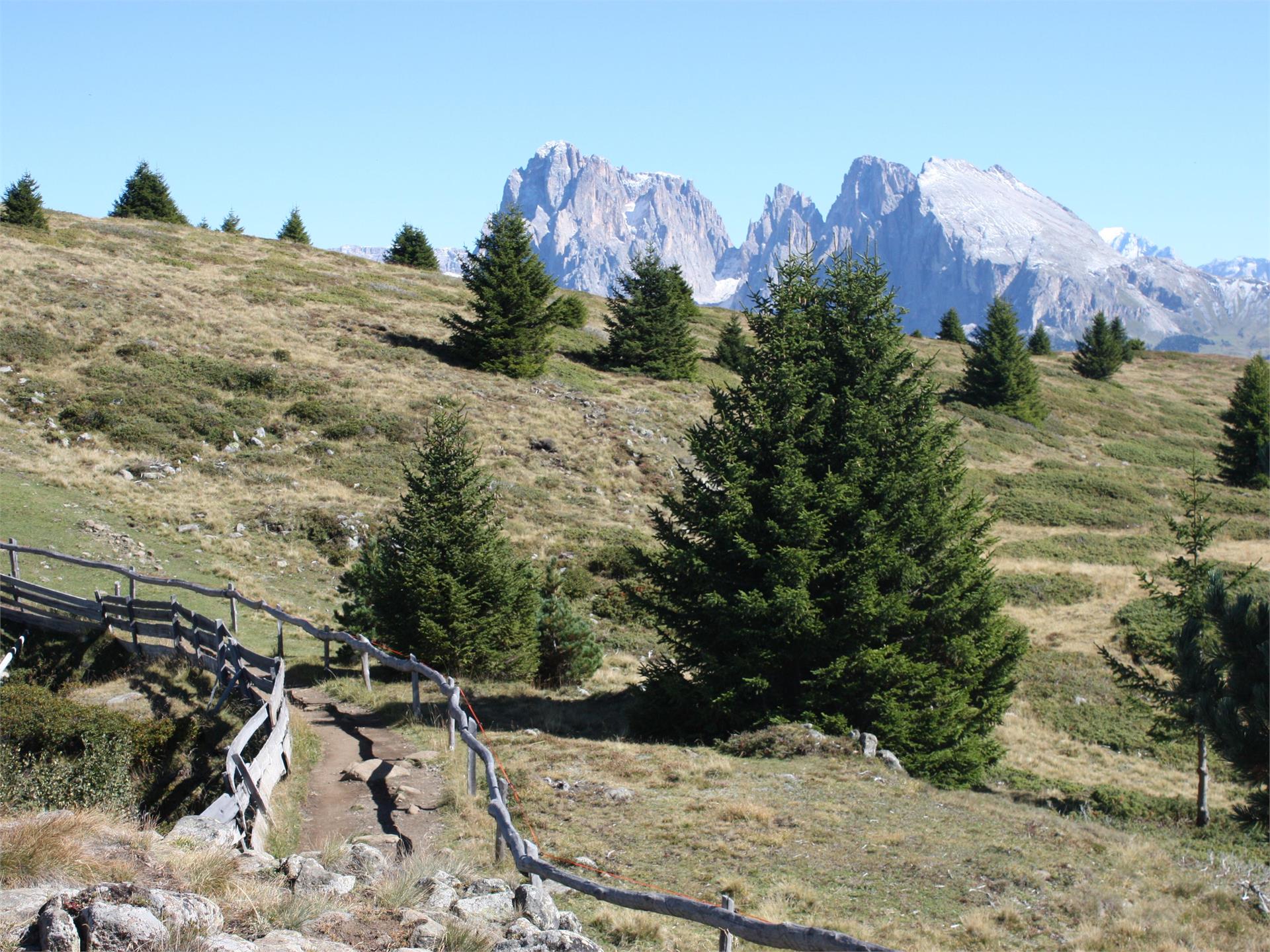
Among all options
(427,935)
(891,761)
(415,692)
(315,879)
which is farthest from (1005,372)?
(427,935)

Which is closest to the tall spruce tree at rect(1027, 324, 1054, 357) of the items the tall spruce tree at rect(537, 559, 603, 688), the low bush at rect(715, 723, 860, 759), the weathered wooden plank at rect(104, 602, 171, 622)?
the tall spruce tree at rect(537, 559, 603, 688)

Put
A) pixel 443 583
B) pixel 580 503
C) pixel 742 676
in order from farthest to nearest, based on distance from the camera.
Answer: pixel 580 503
pixel 443 583
pixel 742 676

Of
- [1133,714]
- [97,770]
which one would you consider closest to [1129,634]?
[1133,714]

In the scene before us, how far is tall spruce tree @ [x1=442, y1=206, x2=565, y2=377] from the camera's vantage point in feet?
151

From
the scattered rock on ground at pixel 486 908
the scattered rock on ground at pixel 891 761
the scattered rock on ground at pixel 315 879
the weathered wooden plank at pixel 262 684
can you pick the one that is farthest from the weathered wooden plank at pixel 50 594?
the scattered rock on ground at pixel 891 761

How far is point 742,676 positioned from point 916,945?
8.59 m

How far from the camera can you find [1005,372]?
200 ft

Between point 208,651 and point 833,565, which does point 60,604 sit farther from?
point 833,565

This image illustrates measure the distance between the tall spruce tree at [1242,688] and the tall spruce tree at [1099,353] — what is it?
74133 mm

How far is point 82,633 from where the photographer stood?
18.6m

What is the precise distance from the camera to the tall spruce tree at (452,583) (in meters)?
17.9

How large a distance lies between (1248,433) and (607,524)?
40984 millimetres

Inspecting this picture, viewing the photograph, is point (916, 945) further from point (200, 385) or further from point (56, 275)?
point (56, 275)

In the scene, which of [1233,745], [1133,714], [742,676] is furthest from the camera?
[1133,714]
